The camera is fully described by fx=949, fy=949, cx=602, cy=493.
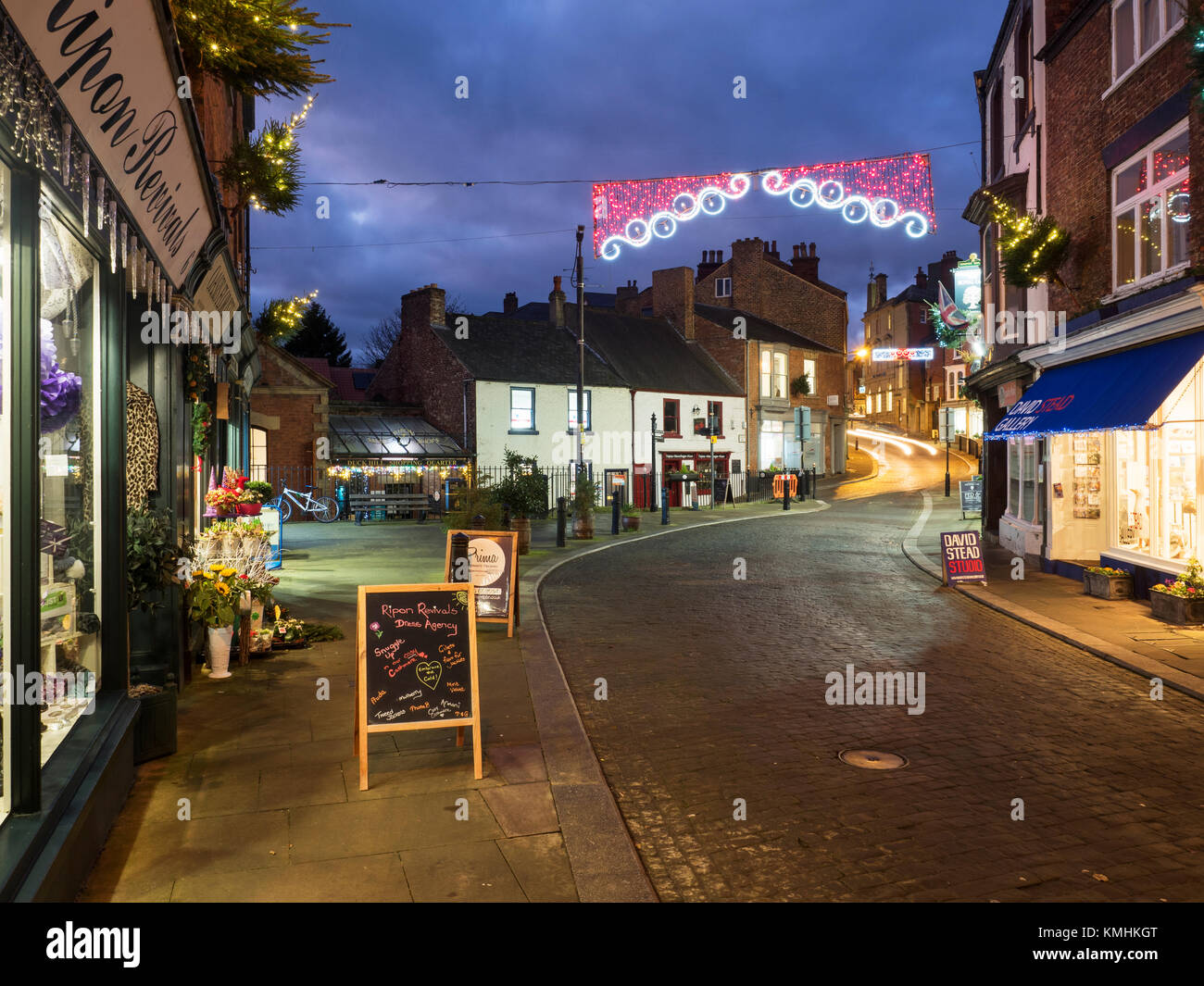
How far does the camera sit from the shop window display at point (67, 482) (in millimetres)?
4789

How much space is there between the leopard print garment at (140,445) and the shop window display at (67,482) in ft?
3.07

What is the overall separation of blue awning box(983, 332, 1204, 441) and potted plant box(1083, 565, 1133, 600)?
202cm

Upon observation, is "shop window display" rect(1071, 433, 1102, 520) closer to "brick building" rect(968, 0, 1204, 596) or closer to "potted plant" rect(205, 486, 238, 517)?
"brick building" rect(968, 0, 1204, 596)

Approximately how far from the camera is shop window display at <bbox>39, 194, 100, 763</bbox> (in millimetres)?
4789

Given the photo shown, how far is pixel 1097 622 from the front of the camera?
10938 mm

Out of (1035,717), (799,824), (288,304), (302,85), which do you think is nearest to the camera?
(799,824)

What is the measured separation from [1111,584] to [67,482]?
1221 centimetres

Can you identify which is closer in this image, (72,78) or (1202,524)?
(72,78)

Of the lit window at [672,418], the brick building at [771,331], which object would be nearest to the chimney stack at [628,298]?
the brick building at [771,331]

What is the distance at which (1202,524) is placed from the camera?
37.4ft

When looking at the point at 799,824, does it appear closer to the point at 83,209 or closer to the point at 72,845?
the point at 72,845

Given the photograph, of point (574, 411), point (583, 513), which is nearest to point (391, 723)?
point (583, 513)
